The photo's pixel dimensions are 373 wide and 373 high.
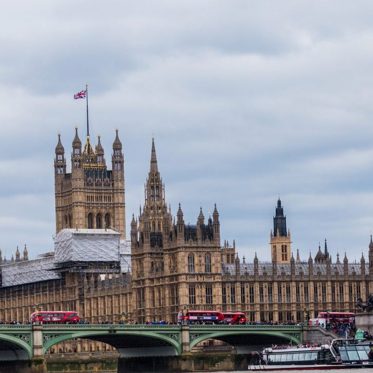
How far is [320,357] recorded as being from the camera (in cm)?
12106

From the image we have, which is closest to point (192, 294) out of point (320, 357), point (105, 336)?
point (105, 336)

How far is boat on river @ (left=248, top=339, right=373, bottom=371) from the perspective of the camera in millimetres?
118812

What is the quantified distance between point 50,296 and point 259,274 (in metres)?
41.9

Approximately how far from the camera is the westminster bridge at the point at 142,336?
122 metres

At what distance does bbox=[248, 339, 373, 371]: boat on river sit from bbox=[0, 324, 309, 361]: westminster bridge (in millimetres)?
Result: 6381

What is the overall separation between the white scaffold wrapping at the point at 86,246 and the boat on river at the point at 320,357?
69.9 meters

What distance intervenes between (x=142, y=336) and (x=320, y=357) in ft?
46.5

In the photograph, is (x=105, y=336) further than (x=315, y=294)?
No

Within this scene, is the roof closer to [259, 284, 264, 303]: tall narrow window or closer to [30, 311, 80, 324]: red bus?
[259, 284, 264, 303]: tall narrow window

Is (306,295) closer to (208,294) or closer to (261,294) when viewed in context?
(261,294)

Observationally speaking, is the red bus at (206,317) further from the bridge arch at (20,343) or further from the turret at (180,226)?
the bridge arch at (20,343)

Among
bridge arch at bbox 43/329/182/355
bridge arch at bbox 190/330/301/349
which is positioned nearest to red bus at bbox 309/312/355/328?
bridge arch at bbox 190/330/301/349

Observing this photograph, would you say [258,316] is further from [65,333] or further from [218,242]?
[65,333]

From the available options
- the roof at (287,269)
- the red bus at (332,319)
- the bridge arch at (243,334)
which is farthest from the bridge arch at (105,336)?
the roof at (287,269)
